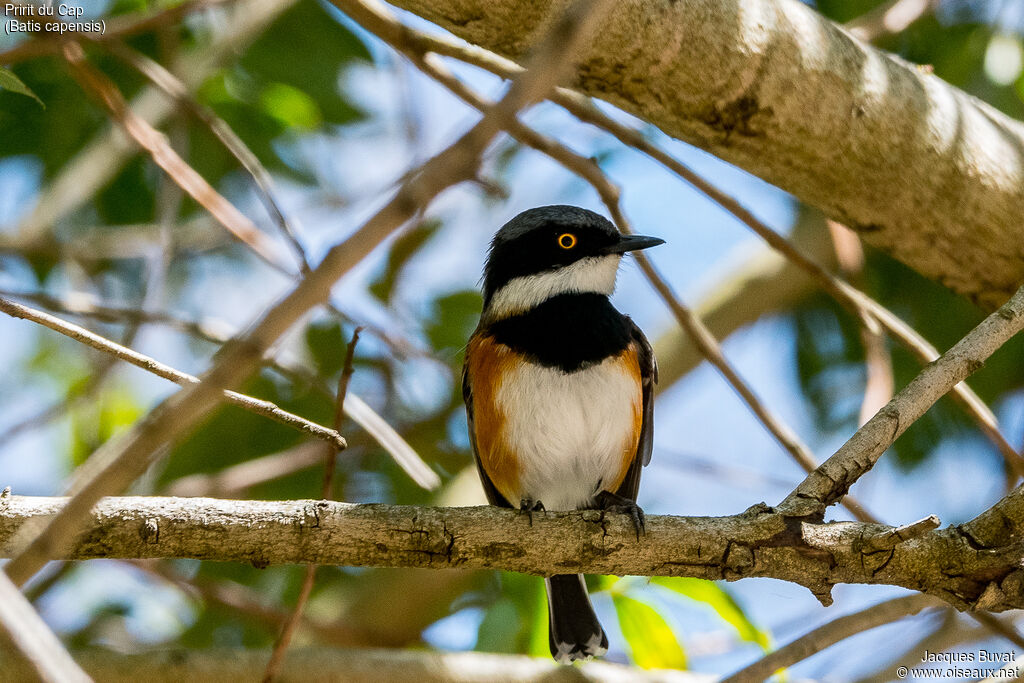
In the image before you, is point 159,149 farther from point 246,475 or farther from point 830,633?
point 830,633

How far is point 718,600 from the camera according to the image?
4.62 metres

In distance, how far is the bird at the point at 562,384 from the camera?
5.29 m

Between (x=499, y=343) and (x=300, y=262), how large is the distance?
1355 mm

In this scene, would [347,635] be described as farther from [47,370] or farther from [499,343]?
[47,370]

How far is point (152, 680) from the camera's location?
181 inches

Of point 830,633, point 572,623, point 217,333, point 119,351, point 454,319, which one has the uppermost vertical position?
point 454,319

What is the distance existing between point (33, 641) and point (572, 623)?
4430mm

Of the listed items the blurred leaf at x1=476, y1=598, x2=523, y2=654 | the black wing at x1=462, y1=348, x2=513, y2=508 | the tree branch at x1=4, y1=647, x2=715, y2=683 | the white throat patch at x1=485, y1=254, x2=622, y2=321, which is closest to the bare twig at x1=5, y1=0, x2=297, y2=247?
the white throat patch at x1=485, y1=254, x2=622, y2=321

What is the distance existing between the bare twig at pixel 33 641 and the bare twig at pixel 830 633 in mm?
3276

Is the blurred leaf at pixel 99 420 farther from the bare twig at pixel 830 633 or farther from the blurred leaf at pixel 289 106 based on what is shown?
the bare twig at pixel 830 633

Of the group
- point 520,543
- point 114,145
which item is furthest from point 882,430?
point 114,145

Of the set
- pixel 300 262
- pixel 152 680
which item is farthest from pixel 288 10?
pixel 152 680

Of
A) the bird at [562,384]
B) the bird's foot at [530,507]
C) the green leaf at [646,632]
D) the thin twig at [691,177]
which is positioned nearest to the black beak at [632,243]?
the bird at [562,384]

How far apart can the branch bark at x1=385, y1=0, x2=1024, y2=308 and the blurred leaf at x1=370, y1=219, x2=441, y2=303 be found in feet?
10.5
